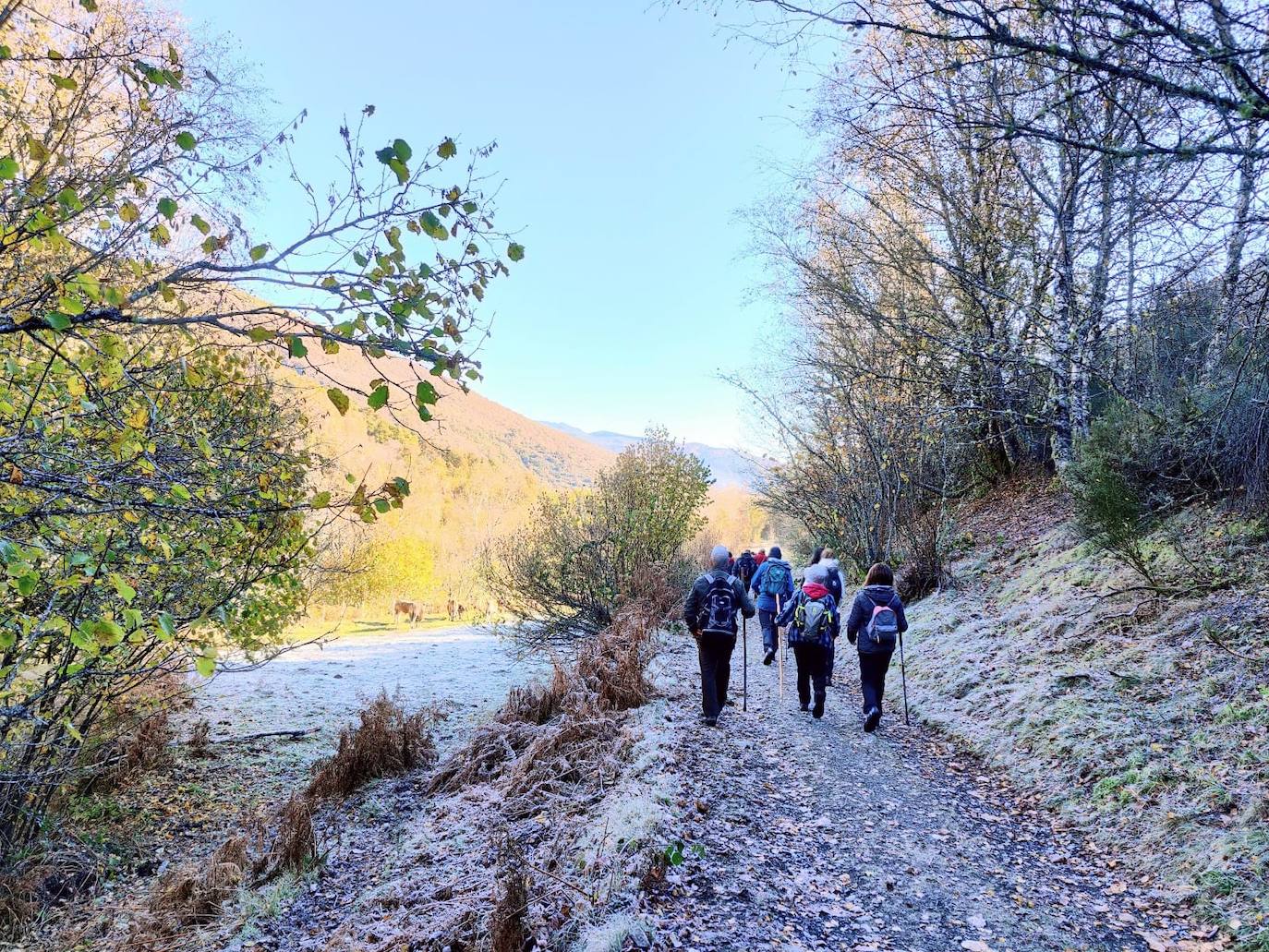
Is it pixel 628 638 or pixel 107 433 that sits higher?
pixel 107 433

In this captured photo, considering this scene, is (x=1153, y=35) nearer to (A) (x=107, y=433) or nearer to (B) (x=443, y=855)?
(A) (x=107, y=433)

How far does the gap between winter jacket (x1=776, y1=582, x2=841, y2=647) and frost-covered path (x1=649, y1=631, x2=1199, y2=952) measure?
5.03 feet

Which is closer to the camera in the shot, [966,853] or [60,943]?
[966,853]

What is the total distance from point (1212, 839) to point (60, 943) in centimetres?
886

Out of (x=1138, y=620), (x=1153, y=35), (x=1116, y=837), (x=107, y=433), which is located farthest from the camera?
(x=1138, y=620)

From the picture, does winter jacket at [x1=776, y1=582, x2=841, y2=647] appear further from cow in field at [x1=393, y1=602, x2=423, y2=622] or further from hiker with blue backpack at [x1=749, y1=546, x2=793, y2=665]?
cow in field at [x1=393, y1=602, x2=423, y2=622]

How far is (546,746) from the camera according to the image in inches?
283

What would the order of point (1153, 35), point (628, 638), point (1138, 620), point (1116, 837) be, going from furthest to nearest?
1. point (628, 638)
2. point (1138, 620)
3. point (1116, 837)
4. point (1153, 35)

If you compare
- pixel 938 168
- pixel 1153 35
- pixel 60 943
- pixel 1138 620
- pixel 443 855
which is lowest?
pixel 60 943

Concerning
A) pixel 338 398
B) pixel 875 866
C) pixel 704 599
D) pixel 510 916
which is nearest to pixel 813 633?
pixel 704 599

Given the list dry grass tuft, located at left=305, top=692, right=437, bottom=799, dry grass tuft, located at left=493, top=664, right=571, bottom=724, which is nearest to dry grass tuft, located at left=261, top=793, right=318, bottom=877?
dry grass tuft, located at left=305, top=692, right=437, bottom=799

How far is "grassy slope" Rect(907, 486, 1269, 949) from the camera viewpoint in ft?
13.5

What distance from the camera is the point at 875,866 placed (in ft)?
14.6

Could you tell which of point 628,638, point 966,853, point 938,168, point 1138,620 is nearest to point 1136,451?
point 1138,620
